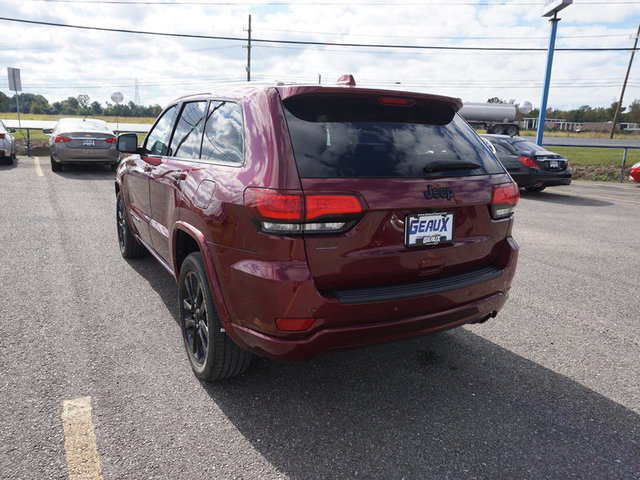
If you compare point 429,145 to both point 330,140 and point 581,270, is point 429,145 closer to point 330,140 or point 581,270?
point 330,140

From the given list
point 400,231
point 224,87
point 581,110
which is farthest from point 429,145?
point 581,110

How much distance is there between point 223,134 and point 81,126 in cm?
1289

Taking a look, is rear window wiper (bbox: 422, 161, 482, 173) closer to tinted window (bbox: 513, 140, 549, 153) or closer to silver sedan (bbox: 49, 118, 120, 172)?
tinted window (bbox: 513, 140, 549, 153)

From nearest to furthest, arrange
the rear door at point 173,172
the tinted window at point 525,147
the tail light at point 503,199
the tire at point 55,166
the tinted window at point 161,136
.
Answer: the tail light at point 503,199 < the rear door at point 173,172 < the tinted window at point 161,136 < the tinted window at point 525,147 < the tire at point 55,166

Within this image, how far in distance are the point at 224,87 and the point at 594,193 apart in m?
13.1

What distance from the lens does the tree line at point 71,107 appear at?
80.9 metres

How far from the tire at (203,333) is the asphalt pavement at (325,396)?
148 millimetres

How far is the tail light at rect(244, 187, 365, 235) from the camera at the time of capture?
7.16ft

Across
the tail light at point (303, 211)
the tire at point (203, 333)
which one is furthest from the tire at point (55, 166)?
the tail light at point (303, 211)

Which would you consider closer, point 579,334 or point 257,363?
point 257,363

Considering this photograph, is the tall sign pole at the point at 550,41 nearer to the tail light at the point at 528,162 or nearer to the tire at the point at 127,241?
the tail light at the point at 528,162

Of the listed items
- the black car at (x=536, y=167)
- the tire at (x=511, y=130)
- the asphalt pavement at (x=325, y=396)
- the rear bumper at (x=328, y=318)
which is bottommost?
the asphalt pavement at (x=325, y=396)

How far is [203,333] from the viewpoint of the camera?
2.92 m

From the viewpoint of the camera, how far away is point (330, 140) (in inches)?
94.0
